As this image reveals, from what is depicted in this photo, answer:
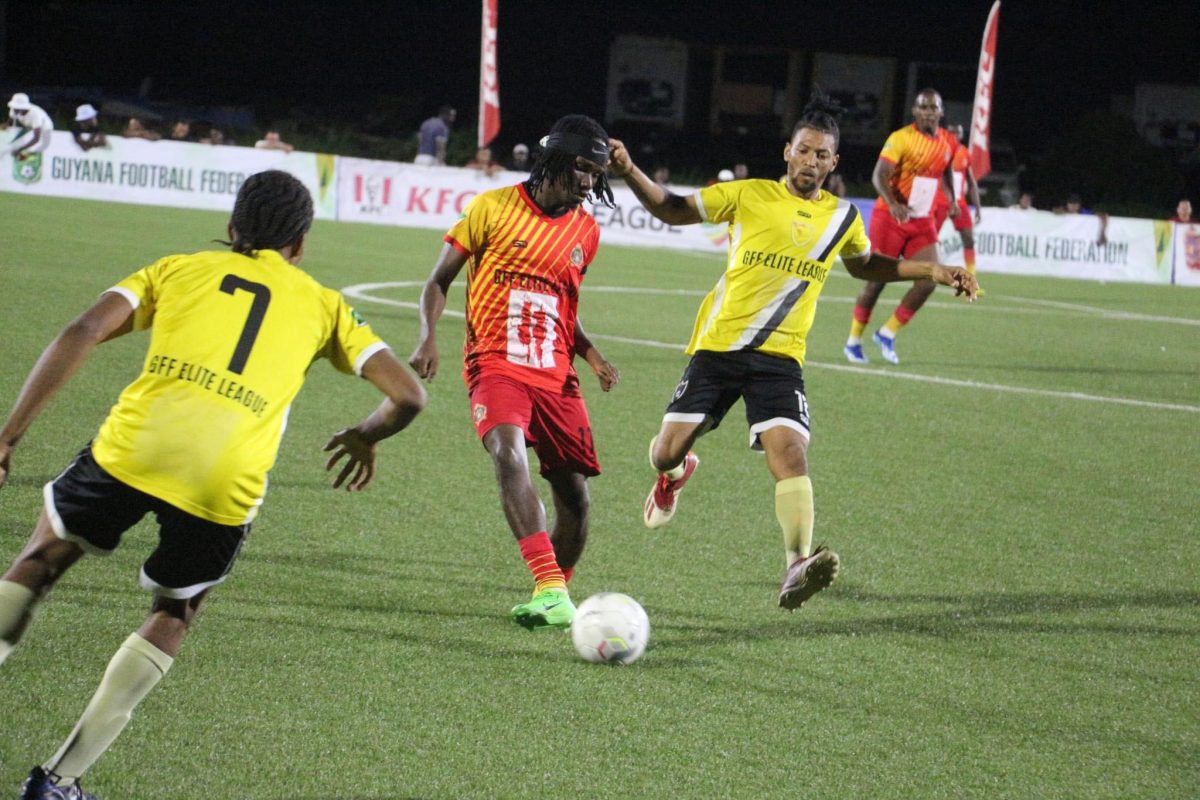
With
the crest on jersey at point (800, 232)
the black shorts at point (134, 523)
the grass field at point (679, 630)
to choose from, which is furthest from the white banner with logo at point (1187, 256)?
the black shorts at point (134, 523)

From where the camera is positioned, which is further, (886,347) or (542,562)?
(886,347)

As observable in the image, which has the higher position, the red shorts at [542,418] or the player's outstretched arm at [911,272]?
the player's outstretched arm at [911,272]

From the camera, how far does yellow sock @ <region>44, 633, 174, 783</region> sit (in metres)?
3.80

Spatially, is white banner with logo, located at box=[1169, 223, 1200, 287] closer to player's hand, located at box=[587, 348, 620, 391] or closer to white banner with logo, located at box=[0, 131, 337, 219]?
white banner with logo, located at box=[0, 131, 337, 219]

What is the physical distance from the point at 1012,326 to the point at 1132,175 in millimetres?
27737

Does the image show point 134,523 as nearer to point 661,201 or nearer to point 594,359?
point 594,359

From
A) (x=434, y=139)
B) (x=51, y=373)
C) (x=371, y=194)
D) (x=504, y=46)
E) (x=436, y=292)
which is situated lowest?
(x=371, y=194)

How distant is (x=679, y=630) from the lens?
19.8ft

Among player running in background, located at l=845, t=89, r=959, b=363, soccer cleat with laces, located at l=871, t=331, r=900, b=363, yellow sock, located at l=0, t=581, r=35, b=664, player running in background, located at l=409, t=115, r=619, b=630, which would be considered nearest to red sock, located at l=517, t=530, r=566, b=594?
player running in background, located at l=409, t=115, r=619, b=630

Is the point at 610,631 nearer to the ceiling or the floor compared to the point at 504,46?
nearer to the floor

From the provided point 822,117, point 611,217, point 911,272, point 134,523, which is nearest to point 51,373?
point 134,523

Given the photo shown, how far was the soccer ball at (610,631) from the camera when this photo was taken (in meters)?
5.41

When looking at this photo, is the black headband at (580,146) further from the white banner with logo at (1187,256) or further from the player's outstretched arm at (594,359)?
the white banner with logo at (1187,256)

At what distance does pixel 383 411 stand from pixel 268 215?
63 centimetres
